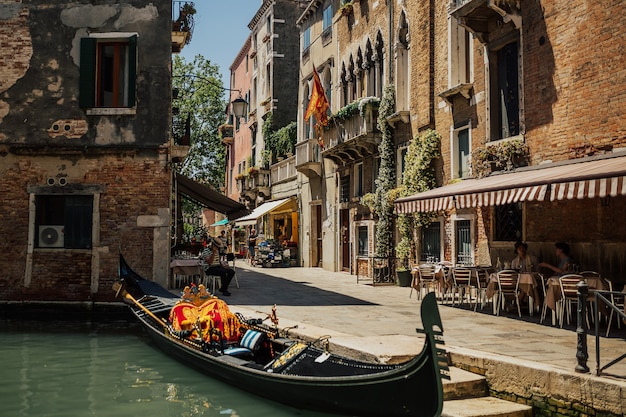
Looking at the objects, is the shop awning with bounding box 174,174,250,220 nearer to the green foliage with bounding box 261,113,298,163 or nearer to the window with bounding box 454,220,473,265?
the window with bounding box 454,220,473,265

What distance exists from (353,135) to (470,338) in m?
11.4

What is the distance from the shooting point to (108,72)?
43.1 feet

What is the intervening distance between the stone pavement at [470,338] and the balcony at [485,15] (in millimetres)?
5480

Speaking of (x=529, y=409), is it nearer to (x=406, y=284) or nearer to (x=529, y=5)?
(x=529, y=5)

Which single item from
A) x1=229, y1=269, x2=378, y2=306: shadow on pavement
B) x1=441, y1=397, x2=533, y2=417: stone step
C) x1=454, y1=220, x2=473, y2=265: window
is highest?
x1=454, y1=220, x2=473, y2=265: window

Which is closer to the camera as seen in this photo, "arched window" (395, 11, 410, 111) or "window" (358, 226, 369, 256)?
"arched window" (395, 11, 410, 111)

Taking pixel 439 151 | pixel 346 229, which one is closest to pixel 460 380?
pixel 439 151

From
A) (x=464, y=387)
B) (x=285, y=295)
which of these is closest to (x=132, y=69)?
(x=285, y=295)

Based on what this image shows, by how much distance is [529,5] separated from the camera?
11281 millimetres

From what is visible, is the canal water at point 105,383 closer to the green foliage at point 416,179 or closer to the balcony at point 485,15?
the green foliage at point 416,179

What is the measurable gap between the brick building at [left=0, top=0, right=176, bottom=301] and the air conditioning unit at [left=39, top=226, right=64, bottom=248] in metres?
0.02

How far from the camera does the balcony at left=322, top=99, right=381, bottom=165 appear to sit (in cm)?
1736

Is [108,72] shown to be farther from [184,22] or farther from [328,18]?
[328,18]

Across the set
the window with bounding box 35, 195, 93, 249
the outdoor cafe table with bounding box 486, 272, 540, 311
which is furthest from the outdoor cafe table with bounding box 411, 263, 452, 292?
the window with bounding box 35, 195, 93, 249
